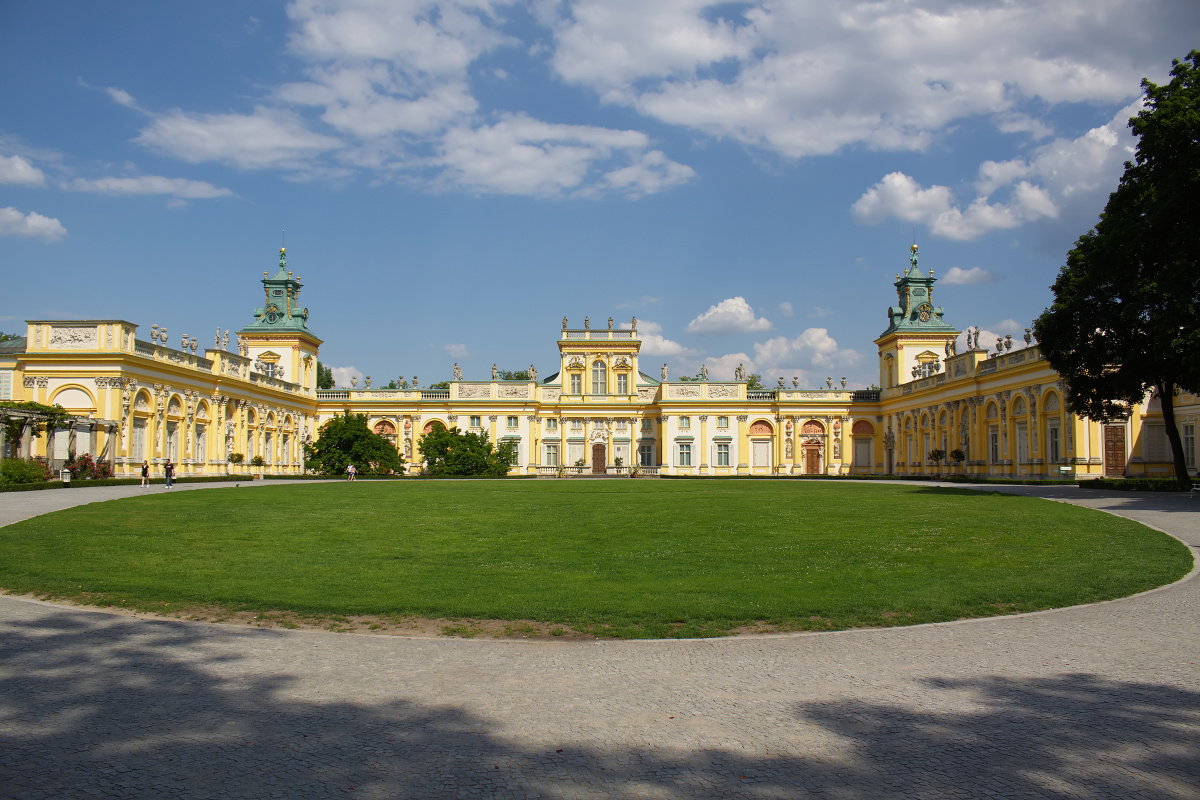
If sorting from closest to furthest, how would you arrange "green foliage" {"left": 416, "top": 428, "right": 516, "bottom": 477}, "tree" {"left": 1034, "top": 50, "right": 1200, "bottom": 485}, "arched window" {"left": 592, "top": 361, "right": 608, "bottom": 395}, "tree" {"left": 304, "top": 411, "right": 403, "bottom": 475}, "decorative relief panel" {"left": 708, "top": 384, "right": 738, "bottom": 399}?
"tree" {"left": 1034, "top": 50, "right": 1200, "bottom": 485} → "tree" {"left": 304, "top": 411, "right": 403, "bottom": 475} → "green foliage" {"left": 416, "top": 428, "right": 516, "bottom": 477} → "decorative relief panel" {"left": 708, "top": 384, "right": 738, "bottom": 399} → "arched window" {"left": 592, "top": 361, "right": 608, "bottom": 395}

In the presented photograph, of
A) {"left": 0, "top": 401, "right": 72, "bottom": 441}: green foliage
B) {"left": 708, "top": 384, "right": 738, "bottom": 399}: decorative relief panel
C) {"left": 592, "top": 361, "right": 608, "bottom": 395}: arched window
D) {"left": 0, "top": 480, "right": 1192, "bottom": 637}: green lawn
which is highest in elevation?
{"left": 592, "top": 361, "right": 608, "bottom": 395}: arched window

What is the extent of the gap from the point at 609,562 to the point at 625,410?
5685cm

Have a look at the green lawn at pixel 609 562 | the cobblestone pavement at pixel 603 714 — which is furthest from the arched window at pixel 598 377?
the cobblestone pavement at pixel 603 714

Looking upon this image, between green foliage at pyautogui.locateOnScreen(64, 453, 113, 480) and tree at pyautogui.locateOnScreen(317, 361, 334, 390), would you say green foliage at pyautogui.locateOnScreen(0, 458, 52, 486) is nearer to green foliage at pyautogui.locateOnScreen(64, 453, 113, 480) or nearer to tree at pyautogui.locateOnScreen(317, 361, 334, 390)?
green foliage at pyautogui.locateOnScreen(64, 453, 113, 480)

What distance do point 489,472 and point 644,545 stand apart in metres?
44.3

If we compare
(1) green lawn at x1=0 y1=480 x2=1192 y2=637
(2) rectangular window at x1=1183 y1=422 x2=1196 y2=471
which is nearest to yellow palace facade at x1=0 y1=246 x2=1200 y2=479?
(2) rectangular window at x1=1183 y1=422 x2=1196 y2=471

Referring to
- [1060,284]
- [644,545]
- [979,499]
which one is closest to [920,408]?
[1060,284]

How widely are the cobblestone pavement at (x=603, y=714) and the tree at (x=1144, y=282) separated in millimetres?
19896

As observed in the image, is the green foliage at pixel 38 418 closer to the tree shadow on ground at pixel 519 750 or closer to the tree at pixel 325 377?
the tree shadow on ground at pixel 519 750

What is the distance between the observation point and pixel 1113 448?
39938 mm

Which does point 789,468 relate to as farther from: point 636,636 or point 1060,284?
point 636,636

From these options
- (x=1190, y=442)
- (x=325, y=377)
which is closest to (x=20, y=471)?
(x=1190, y=442)

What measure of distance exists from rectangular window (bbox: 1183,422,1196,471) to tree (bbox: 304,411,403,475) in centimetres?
4791

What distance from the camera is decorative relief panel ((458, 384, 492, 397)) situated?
6912 cm
